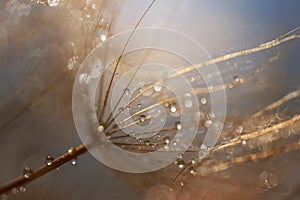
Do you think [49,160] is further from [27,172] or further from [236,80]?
[236,80]

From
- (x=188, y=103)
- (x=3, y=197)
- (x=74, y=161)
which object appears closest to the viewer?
(x=3, y=197)

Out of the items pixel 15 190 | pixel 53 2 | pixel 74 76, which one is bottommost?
pixel 15 190

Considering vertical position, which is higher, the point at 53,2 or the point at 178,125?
the point at 53,2

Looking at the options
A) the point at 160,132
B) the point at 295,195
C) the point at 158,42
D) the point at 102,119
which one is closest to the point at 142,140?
the point at 160,132

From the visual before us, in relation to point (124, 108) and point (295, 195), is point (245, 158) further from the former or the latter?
point (124, 108)

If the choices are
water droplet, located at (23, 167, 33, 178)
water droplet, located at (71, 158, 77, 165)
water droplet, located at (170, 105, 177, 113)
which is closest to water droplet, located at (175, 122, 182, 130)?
water droplet, located at (170, 105, 177, 113)

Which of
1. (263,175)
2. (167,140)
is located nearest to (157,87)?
(167,140)

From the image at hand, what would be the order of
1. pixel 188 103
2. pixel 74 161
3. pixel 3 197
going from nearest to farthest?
pixel 3 197, pixel 74 161, pixel 188 103

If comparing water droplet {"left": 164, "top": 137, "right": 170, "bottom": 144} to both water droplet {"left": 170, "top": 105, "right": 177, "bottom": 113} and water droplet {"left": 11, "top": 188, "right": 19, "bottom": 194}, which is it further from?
water droplet {"left": 11, "top": 188, "right": 19, "bottom": 194}

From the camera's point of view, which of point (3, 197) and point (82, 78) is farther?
point (82, 78)
